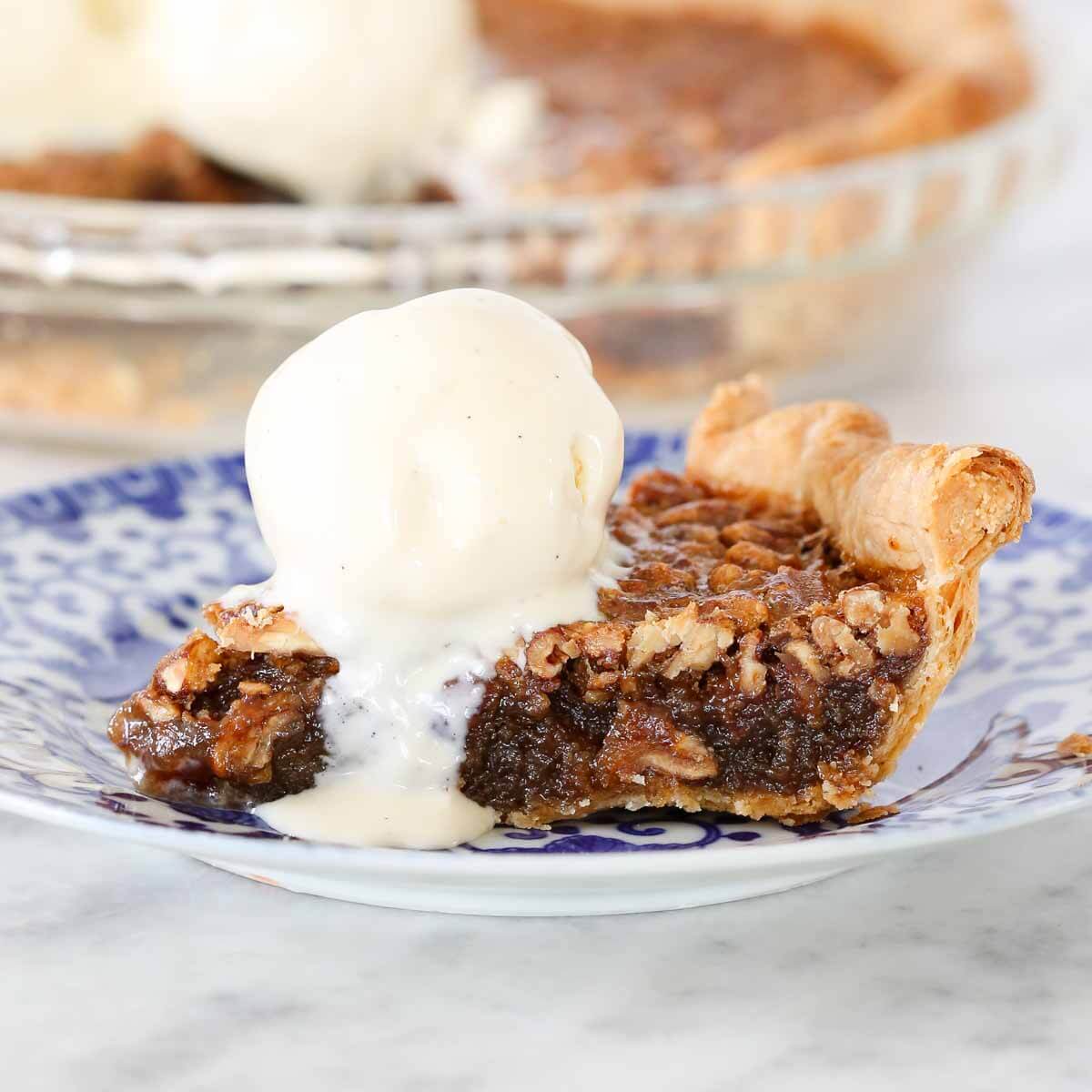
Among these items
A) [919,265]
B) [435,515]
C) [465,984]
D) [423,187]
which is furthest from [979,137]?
[465,984]

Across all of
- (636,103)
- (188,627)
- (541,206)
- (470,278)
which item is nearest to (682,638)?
(188,627)

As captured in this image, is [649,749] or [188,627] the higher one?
[188,627]

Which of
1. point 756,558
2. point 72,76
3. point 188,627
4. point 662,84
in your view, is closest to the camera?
point 756,558

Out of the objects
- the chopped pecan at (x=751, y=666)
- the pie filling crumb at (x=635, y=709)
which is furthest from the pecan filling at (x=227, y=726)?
→ the chopped pecan at (x=751, y=666)

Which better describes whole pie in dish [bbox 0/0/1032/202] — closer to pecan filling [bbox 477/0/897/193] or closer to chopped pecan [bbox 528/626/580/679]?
pecan filling [bbox 477/0/897/193]

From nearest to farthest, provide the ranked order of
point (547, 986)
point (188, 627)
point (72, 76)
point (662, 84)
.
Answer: point (547, 986), point (188, 627), point (72, 76), point (662, 84)

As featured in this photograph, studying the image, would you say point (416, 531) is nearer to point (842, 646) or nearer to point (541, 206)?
point (842, 646)

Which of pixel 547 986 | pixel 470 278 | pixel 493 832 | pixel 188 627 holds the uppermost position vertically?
pixel 470 278
